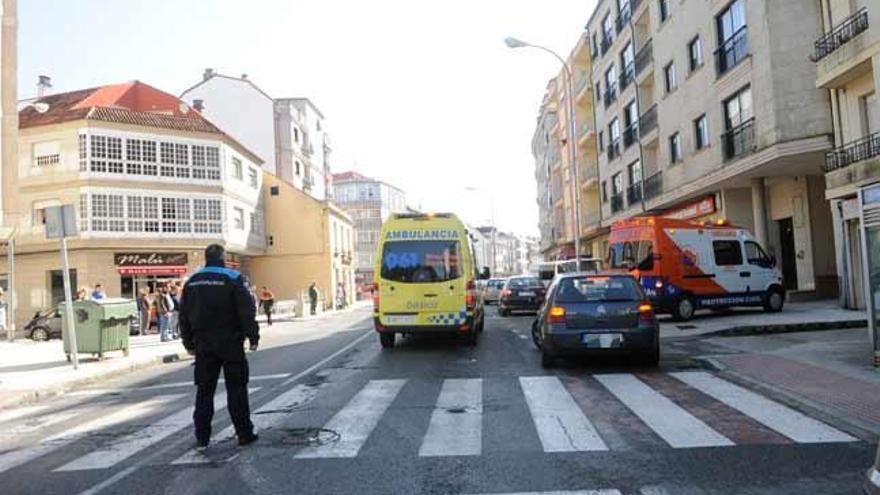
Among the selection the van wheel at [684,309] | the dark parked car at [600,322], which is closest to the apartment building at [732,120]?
the van wheel at [684,309]

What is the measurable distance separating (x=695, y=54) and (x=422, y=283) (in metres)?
17.4

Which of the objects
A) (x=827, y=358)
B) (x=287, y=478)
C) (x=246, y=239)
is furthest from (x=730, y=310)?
(x=246, y=239)

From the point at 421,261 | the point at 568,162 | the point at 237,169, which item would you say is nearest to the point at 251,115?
the point at 237,169

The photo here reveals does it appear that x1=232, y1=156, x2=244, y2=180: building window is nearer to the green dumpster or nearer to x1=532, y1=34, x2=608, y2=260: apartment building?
x1=532, y1=34, x2=608, y2=260: apartment building

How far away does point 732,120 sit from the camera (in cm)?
2477

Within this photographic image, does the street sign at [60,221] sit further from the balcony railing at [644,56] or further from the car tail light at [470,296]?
the balcony railing at [644,56]

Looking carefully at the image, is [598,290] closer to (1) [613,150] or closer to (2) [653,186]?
(2) [653,186]

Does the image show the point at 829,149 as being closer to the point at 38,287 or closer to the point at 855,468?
the point at 855,468

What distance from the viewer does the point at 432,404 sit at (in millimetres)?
8711

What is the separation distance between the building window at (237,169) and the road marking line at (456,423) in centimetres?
3565

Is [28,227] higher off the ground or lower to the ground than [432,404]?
higher

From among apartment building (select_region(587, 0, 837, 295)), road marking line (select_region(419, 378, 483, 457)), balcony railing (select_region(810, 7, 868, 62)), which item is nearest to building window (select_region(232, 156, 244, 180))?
apartment building (select_region(587, 0, 837, 295))

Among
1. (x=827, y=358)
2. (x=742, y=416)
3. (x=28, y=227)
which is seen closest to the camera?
(x=742, y=416)

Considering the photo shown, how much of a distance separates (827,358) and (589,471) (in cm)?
685
